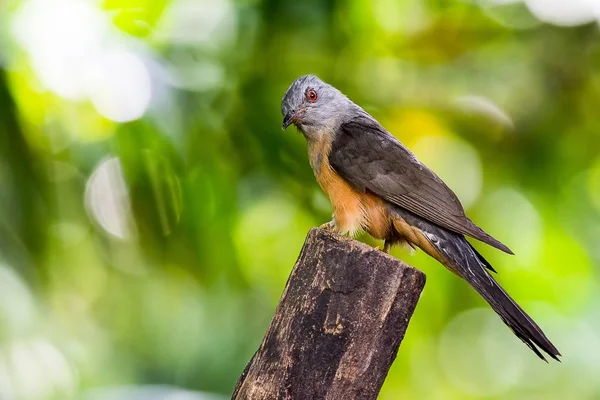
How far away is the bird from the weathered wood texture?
2.80ft

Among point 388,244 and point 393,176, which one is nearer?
point 393,176

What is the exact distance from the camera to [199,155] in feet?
16.5

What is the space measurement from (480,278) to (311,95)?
1672 millimetres

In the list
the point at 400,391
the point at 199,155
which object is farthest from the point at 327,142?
the point at 400,391

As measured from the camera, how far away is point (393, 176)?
393 centimetres

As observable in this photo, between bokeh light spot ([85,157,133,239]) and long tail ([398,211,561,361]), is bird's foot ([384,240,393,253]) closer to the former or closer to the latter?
long tail ([398,211,561,361])

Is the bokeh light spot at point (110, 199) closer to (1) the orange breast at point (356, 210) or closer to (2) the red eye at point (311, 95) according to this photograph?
(2) the red eye at point (311, 95)

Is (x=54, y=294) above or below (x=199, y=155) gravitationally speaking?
below

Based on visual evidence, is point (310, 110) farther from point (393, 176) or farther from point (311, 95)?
point (393, 176)

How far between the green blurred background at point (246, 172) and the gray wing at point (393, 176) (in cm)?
105

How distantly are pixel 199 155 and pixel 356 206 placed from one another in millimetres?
1436

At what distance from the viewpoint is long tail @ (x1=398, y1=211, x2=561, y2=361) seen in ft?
9.99

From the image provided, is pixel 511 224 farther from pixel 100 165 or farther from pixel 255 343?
pixel 100 165

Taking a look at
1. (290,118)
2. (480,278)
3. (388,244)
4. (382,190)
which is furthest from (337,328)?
(290,118)
